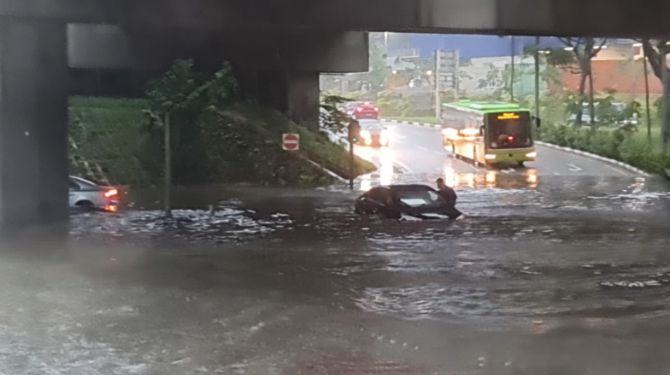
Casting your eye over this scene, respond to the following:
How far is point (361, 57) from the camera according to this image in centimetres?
1234

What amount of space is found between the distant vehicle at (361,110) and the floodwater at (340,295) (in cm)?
186

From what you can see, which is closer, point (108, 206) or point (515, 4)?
point (515, 4)

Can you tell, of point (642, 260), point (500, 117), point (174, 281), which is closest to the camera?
point (174, 281)

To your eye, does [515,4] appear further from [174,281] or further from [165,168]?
[165,168]

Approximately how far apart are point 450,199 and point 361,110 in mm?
2044

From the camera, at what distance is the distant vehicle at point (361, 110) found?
13922mm

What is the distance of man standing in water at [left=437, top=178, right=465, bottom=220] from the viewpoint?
12.4m

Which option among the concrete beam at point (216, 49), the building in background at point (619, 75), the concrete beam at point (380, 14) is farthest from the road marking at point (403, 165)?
the concrete beam at point (380, 14)

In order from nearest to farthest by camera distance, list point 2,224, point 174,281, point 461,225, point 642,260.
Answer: point 174,281 → point 642,260 → point 2,224 → point 461,225

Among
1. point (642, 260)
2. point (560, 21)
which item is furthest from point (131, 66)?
point (642, 260)

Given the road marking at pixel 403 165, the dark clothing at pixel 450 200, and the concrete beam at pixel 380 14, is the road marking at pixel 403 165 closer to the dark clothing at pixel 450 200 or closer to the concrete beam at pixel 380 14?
the dark clothing at pixel 450 200

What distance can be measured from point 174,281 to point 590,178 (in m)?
10.4

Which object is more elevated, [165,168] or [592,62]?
[592,62]

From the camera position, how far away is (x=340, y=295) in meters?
7.49
